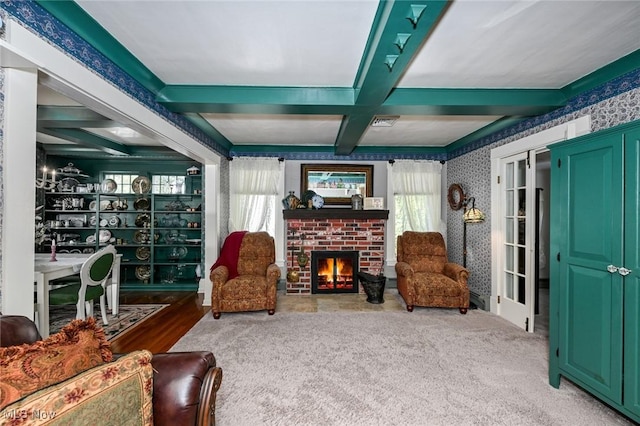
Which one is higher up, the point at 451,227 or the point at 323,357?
the point at 451,227

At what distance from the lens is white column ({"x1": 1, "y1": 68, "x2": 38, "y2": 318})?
1358 mm

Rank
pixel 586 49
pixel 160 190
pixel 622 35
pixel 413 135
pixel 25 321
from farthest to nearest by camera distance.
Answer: pixel 160 190 → pixel 413 135 → pixel 586 49 → pixel 622 35 → pixel 25 321

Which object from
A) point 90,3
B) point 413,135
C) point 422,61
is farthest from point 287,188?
point 90,3

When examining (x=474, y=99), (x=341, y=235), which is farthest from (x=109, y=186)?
(x=474, y=99)

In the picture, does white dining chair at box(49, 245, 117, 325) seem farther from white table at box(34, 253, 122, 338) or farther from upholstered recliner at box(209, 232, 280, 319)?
upholstered recliner at box(209, 232, 280, 319)

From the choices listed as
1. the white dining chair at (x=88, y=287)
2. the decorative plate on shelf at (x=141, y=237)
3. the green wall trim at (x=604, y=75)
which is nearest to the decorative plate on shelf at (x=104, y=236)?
the decorative plate on shelf at (x=141, y=237)

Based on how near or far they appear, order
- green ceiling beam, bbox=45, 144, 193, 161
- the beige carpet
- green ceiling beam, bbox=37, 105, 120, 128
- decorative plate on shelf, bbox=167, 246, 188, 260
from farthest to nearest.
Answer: decorative plate on shelf, bbox=167, 246, 188, 260
green ceiling beam, bbox=45, 144, 193, 161
green ceiling beam, bbox=37, 105, 120, 128
the beige carpet

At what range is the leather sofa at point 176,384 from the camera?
112 centimetres

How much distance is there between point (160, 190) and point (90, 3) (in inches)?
157

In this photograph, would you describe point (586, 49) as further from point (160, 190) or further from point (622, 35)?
point (160, 190)

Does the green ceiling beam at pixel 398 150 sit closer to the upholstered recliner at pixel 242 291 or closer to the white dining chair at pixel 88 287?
the upholstered recliner at pixel 242 291

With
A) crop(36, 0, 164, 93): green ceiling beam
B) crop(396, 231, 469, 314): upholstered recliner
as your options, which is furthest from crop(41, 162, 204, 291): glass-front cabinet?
crop(396, 231, 469, 314): upholstered recliner

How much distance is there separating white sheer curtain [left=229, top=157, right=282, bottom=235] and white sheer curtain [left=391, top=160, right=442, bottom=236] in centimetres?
210

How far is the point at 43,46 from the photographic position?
59.4 inches
